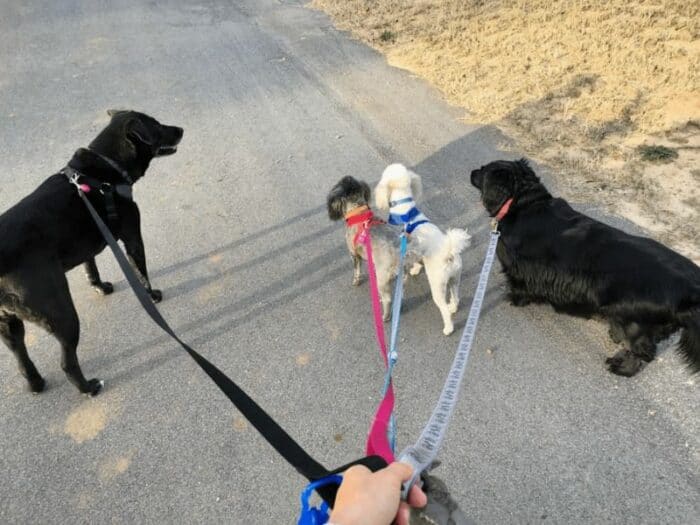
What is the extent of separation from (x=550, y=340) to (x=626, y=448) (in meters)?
0.97

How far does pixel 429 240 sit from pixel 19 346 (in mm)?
3169

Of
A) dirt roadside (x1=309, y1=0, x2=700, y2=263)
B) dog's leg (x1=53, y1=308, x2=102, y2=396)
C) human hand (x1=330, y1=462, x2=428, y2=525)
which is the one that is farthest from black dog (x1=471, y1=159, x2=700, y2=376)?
dog's leg (x1=53, y1=308, x2=102, y2=396)

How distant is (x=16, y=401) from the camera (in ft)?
11.7

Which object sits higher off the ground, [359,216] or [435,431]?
[435,431]

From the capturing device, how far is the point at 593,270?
3.33 metres

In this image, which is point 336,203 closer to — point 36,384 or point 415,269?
point 415,269

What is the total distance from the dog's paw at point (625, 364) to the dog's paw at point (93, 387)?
3.94m

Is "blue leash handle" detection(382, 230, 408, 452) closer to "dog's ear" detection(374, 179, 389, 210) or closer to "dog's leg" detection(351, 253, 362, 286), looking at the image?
"dog's ear" detection(374, 179, 389, 210)

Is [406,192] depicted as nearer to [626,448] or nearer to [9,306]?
[626,448]

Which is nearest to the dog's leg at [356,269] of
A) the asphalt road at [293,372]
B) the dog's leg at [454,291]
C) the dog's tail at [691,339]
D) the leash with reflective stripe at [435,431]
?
the asphalt road at [293,372]

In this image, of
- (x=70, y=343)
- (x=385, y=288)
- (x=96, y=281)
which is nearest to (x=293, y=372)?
(x=385, y=288)

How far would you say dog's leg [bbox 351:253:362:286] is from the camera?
420cm

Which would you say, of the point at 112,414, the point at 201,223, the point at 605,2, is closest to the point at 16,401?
the point at 112,414

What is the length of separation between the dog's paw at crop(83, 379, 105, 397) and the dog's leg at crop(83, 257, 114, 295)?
1.12 m
